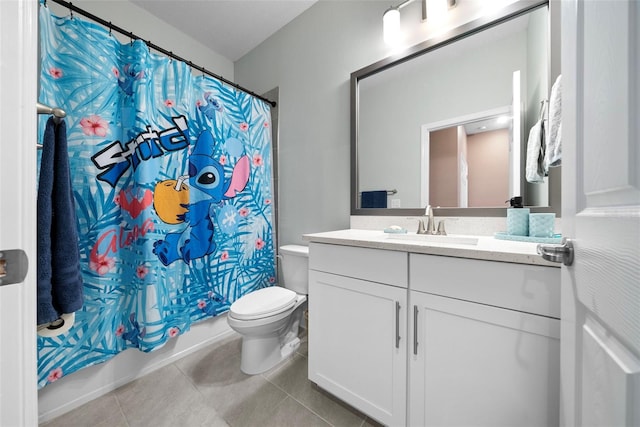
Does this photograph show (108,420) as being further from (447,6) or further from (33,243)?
(447,6)

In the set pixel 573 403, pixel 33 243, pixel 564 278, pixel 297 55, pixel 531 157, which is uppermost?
pixel 297 55

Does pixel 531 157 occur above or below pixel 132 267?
above

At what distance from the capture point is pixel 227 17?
1.96m

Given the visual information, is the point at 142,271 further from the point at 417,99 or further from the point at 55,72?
the point at 417,99

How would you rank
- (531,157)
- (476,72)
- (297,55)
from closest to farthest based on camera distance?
(531,157) → (476,72) → (297,55)

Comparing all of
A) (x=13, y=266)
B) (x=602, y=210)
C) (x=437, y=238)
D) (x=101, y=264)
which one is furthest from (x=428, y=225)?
(x=101, y=264)

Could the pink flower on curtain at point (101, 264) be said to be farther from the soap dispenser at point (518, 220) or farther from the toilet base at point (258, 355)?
the soap dispenser at point (518, 220)

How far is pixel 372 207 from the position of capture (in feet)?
5.35

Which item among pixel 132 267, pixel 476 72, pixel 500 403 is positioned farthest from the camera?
pixel 132 267

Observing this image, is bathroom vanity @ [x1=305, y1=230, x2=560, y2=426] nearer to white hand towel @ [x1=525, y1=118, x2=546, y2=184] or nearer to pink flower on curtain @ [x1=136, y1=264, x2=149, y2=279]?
white hand towel @ [x1=525, y1=118, x2=546, y2=184]

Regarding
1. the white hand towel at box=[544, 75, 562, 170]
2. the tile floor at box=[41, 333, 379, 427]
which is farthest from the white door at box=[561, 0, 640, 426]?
the tile floor at box=[41, 333, 379, 427]

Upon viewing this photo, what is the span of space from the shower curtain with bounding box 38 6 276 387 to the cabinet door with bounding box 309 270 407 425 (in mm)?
901

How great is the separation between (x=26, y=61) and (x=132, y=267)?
1304 mm

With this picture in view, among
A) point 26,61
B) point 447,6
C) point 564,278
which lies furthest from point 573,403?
point 447,6
